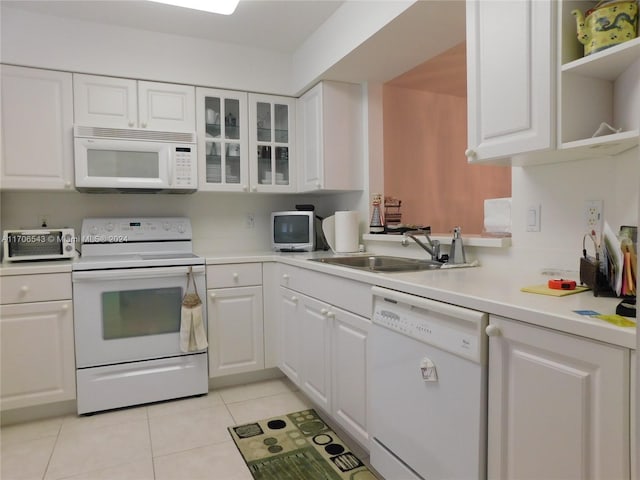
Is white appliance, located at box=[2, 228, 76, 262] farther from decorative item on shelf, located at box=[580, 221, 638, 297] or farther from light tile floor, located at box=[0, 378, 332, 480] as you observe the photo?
decorative item on shelf, located at box=[580, 221, 638, 297]

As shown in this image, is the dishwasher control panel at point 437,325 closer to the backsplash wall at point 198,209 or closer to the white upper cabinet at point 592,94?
the white upper cabinet at point 592,94

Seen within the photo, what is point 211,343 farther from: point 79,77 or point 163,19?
point 163,19

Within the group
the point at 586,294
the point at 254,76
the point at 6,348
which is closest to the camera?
the point at 586,294

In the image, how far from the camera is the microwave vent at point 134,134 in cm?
256

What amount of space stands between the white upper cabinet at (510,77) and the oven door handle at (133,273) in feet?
5.89

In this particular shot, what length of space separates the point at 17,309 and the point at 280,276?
58.2 inches

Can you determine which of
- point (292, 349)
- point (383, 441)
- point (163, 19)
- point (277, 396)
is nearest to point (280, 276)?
point (292, 349)

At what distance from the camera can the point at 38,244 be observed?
2.53 m

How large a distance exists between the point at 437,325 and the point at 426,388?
0.74ft

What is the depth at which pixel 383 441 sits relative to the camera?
1.64 metres

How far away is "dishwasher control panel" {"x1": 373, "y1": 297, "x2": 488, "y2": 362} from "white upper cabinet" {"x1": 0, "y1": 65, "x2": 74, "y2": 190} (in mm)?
2177

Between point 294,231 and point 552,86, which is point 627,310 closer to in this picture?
point 552,86

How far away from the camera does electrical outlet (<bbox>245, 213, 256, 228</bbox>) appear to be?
11.1 ft

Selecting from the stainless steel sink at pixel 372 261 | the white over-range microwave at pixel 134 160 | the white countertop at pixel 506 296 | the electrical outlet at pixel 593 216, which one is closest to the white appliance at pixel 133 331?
the white over-range microwave at pixel 134 160
